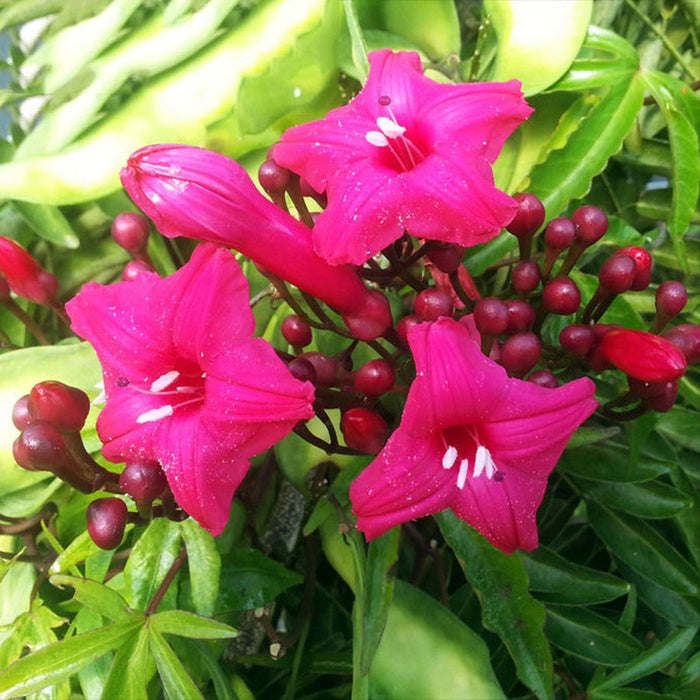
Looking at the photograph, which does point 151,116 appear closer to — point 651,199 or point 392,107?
point 392,107

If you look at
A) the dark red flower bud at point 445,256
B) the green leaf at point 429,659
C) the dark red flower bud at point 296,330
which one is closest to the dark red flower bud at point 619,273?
the dark red flower bud at point 445,256

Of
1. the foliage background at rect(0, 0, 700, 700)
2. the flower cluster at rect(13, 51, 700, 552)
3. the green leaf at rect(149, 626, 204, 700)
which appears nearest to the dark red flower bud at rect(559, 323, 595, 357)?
the flower cluster at rect(13, 51, 700, 552)

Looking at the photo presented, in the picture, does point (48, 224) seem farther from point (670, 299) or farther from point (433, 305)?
point (670, 299)

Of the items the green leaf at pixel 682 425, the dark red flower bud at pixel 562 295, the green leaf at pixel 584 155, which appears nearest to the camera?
the dark red flower bud at pixel 562 295

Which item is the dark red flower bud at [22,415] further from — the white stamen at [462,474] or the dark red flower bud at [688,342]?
the dark red flower bud at [688,342]

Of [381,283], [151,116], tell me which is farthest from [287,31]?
[381,283]

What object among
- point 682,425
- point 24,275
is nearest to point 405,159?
point 24,275

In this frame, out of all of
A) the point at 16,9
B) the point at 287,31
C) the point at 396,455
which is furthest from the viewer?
the point at 16,9
